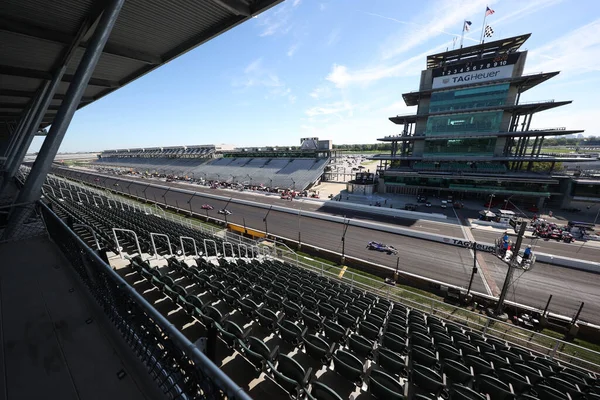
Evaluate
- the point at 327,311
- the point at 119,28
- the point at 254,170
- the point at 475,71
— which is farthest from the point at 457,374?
Result: the point at 254,170

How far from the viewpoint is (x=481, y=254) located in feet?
77.4

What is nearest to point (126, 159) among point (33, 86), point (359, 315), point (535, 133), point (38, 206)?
point (33, 86)

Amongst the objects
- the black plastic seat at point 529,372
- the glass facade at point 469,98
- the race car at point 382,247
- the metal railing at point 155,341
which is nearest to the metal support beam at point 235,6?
the metal railing at point 155,341

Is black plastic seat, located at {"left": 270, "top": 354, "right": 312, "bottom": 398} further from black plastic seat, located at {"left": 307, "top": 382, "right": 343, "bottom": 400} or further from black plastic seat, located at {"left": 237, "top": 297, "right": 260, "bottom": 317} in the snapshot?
black plastic seat, located at {"left": 237, "top": 297, "right": 260, "bottom": 317}

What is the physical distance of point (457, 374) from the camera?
596cm

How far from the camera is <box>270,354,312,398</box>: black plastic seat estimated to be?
4.05m

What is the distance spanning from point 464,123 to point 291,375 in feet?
176

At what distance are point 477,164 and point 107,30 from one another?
182 feet

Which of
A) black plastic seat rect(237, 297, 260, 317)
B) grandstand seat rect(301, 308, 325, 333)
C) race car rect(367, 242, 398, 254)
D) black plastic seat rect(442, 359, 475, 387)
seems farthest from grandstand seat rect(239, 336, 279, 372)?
race car rect(367, 242, 398, 254)

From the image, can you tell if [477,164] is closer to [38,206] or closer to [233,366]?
[233,366]

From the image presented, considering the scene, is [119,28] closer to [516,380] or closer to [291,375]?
[291,375]

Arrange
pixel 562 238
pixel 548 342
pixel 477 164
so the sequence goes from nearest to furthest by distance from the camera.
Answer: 1. pixel 548 342
2. pixel 562 238
3. pixel 477 164

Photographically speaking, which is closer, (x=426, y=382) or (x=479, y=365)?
(x=426, y=382)

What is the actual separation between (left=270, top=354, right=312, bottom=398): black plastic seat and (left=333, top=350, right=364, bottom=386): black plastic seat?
3.22ft
